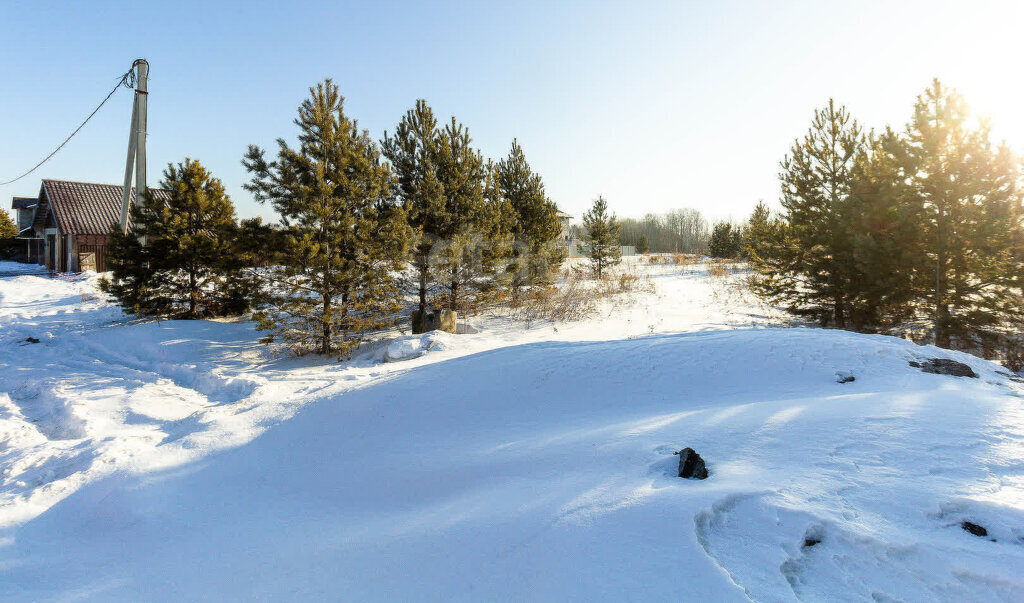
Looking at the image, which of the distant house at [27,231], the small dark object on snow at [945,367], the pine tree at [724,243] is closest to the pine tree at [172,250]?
the small dark object on snow at [945,367]

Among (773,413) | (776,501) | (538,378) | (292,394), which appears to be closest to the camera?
(776,501)

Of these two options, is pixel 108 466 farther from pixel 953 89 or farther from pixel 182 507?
pixel 953 89

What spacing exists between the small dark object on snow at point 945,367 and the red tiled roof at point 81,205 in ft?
107

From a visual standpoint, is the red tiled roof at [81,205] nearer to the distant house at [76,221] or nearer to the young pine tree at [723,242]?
the distant house at [76,221]

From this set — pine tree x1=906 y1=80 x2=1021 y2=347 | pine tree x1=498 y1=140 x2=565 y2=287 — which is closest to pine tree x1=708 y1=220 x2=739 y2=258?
pine tree x1=498 y1=140 x2=565 y2=287

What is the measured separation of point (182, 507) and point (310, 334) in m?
7.50

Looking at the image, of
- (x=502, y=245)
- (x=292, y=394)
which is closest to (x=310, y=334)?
(x=292, y=394)

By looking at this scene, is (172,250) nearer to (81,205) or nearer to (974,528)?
(974,528)

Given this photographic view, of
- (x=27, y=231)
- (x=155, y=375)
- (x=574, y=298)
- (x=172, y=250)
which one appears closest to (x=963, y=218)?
(x=574, y=298)

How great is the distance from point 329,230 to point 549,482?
8.65 meters

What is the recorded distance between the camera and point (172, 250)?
13312 millimetres

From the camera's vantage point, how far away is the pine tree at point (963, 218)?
9.91 m

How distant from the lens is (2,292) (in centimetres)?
1862

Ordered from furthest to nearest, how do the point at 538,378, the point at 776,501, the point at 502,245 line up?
the point at 502,245 → the point at 538,378 → the point at 776,501
